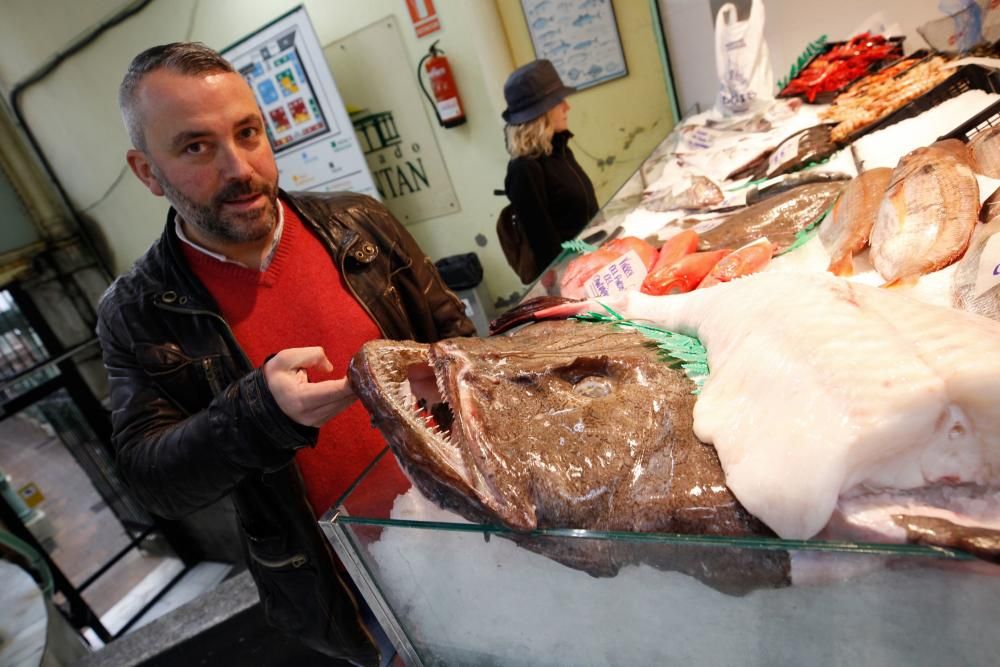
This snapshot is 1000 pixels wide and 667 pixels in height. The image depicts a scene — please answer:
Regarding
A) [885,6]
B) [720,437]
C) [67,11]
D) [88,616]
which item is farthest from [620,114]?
[88,616]

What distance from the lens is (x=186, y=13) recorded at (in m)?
5.92

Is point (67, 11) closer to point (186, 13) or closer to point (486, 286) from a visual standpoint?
point (186, 13)

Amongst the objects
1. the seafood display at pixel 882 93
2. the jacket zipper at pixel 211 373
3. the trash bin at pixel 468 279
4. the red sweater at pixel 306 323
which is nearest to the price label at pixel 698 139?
the seafood display at pixel 882 93

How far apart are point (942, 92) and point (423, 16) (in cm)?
434

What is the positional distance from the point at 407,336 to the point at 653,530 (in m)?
1.62

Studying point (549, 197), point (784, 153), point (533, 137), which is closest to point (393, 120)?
point (533, 137)

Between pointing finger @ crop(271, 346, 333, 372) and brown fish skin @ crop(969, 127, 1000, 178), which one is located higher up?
pointing finger @ crop(271, 346, 333, 372)

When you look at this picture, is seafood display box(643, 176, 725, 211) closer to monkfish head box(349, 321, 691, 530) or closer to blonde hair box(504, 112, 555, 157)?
blonde hair box(504, 112, 555, 157)

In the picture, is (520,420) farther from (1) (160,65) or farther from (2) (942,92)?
(2) (942,92)

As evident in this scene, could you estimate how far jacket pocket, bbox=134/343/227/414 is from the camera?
1.89 metres

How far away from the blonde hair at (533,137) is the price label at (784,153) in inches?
57.9

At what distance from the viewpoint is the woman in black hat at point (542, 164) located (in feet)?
12.1

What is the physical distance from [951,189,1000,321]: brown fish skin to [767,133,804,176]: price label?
54.2 inches

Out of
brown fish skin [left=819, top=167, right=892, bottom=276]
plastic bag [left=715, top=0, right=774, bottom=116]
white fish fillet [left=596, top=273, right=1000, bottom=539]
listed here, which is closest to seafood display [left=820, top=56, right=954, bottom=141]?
plastic bag [left=715, top=0, right=774, bottom=116]
